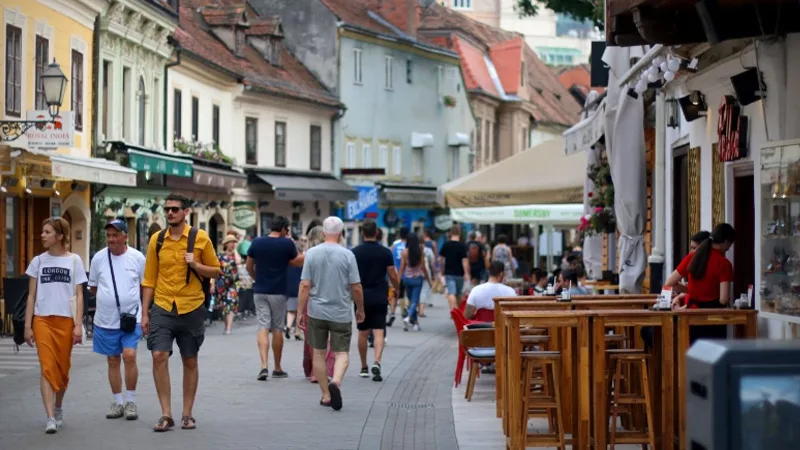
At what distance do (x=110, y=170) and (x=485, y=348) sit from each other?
13.9 meters

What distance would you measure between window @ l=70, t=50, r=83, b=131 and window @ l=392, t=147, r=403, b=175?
29.6m

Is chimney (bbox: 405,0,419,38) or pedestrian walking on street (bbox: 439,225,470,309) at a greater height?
chimney (bbox: 405,0,419,38)

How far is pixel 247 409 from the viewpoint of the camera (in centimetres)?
1354

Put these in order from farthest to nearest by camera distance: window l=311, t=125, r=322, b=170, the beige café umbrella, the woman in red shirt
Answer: window l=311, t=125, r=322, b=170
the beige café umbrella
the woman in red shirt

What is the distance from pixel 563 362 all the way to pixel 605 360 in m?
0.30

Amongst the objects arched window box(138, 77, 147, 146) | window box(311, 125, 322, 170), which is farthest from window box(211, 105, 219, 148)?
window box(311, 125, 322, 170)

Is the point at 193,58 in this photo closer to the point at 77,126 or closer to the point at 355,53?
the point at 77,126

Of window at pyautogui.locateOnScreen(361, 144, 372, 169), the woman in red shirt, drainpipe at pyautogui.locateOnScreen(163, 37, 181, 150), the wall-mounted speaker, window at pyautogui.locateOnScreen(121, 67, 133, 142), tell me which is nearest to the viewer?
the woman in red shirt

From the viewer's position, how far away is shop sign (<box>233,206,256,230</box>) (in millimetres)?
42188

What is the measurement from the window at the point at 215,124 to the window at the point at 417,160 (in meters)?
18.7

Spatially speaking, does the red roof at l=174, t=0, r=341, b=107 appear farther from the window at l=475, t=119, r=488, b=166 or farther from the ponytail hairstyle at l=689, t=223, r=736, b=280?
the ponytail hairstyle at l=689, t=223, r=736, b=280

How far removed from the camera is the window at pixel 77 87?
3016 centimetres

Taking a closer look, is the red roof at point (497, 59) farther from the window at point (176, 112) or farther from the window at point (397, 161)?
the window at point (176, 112)

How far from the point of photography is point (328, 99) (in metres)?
52.9
